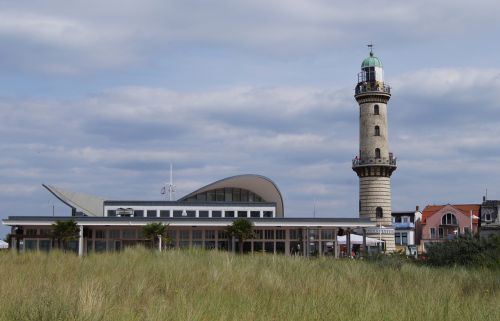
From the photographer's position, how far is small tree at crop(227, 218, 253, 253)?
5091 centimetres

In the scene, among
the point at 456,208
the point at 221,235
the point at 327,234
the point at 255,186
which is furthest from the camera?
the point at 456,208

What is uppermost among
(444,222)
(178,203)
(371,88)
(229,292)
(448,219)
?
(371,88)

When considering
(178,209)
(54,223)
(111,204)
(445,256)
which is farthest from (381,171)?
(445,256)

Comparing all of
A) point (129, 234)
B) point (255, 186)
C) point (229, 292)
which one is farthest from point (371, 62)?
point (229, 292)

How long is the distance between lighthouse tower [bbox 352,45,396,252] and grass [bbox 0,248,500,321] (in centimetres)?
4583

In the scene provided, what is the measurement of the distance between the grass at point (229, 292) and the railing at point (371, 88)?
4857 cm

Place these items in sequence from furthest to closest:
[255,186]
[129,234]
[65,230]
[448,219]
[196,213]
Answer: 1. [448,219]
2. [255,186]
3. [196,213]
4. [129,234]
5. [65,230]

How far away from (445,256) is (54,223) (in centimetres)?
3385

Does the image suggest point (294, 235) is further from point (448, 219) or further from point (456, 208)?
point (456, 208)

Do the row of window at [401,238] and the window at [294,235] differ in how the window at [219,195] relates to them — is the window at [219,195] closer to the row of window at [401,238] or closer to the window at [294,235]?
the window at [294,235]

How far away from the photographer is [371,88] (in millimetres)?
66125

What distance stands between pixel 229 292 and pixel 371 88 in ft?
184

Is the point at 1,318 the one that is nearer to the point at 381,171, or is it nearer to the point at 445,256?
the point at 445,256

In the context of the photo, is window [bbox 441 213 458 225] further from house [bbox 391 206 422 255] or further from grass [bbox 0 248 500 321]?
grass [bbox 0 248 500 321]
